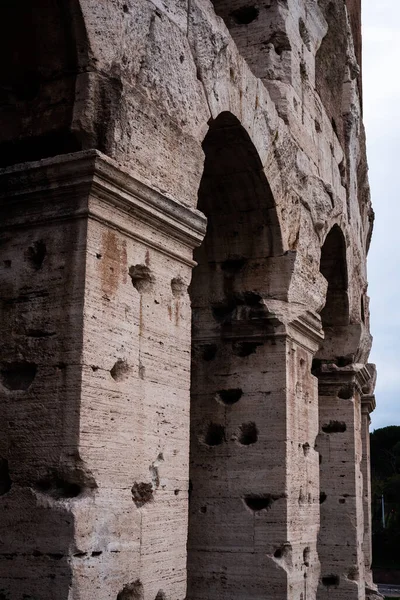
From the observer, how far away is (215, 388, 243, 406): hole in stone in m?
A: 6.47

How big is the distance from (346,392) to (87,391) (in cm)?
608

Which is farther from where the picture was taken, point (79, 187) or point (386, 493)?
point (386, 493)

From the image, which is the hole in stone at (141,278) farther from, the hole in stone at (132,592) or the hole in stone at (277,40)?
the hole in stone at (277,40)

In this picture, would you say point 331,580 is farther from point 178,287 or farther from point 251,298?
point 178,287

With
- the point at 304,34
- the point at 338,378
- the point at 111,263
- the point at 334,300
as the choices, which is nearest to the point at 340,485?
the point at 338,378

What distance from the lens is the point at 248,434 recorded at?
20.8ft

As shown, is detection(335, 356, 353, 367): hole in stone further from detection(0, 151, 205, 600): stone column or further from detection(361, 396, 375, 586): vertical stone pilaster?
detection(0, 151, 205, 600): stone column

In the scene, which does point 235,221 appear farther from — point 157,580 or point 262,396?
point 157,580

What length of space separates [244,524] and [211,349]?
4.49 ft

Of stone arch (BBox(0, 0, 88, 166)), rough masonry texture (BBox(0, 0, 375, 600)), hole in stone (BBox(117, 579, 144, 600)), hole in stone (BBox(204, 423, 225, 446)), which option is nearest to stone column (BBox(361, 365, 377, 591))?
rough masonry texture (BBox(0, 0, 375, 600))

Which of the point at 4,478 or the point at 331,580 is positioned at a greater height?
the point at 4,478

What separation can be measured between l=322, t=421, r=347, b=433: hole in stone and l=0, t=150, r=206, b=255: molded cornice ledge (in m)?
5.64

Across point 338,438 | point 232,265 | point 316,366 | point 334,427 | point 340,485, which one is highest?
point 232,265

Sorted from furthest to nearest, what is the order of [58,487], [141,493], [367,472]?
[367,472], [141,493], [58,487]
